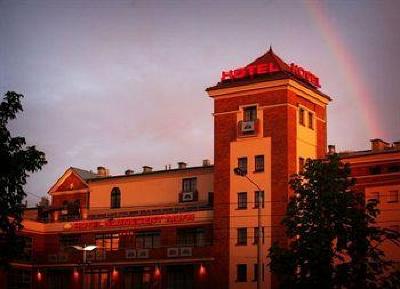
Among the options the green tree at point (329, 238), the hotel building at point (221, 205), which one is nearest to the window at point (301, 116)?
the hotel building at point (221, 205)

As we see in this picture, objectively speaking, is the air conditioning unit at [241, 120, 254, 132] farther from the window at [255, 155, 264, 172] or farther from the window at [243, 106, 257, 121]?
the window at [255, 155, 264, 172]

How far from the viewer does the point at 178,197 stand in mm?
86188

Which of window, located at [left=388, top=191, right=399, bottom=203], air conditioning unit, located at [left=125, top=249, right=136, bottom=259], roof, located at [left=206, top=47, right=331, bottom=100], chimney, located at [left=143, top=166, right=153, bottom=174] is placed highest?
roof, located at [left=206, top=47, right=331, bottom=100]

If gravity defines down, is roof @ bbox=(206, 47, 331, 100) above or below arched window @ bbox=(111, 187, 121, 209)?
above

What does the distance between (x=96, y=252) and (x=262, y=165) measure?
22.4 meters

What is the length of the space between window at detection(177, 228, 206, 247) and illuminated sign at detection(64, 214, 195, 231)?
1250 mm

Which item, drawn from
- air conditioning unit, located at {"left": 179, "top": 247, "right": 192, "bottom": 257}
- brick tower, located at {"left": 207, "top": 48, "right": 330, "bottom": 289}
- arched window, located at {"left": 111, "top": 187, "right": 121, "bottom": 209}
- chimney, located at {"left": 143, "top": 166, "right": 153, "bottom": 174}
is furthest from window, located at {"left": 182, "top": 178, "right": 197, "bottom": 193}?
arched window, located at {"left": 111, "top": 187, "right": 121, "bottom": 209}

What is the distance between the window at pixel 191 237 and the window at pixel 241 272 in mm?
5413

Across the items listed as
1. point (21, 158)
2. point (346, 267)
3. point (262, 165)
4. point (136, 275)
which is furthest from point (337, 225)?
point (136, 275)

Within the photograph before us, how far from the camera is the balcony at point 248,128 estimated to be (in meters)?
76.5

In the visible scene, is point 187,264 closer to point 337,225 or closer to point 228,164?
point 228,164

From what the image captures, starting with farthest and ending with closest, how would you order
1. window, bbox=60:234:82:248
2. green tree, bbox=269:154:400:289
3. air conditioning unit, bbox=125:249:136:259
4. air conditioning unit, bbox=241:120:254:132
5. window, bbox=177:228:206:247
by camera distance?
1. window, bbox=60:234:82:248
2. air conditioning unit, bbox=125:249:136:259
3. window, bbox=177:228:206:247
4. air conditioning unit, bbox=241:120:254:132
5. green tree, bbox=269:154:400:289

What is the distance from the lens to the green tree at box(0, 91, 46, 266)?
31766 millimetres

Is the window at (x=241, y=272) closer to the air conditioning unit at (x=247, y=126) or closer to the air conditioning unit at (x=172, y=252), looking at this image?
the air conditioning unit at (x=172, y=252)
